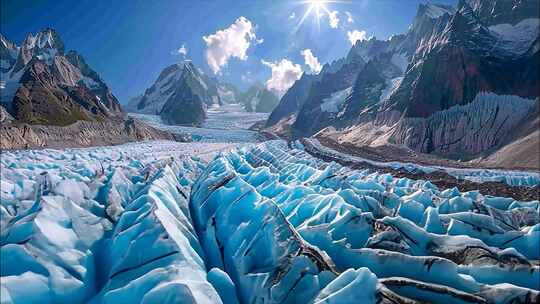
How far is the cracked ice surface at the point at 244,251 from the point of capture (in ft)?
22.6

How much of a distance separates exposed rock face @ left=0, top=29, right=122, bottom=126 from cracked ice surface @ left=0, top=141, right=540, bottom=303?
50789 millimetres

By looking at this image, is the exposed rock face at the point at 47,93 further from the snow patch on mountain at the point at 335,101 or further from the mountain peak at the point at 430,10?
the mountain peak at the point at 430,10

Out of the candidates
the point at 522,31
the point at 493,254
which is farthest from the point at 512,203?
the point at 522,31

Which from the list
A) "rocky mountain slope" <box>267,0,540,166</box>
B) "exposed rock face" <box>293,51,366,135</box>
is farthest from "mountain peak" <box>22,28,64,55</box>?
"rocky mountain slope" <box>267,0,540,166</box>

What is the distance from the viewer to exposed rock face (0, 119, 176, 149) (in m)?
44.2

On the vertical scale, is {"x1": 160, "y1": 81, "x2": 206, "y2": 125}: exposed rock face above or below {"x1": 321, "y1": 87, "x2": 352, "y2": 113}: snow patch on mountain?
above

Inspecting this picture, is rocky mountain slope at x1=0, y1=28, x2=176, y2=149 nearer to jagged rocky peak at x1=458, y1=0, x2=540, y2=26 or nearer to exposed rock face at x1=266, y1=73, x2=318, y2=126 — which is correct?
exposed rock face at x1=266, y1=73, x2=318, y2=126

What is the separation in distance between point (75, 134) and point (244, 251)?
59240mm

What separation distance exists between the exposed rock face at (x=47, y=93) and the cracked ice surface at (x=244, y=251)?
50789mm

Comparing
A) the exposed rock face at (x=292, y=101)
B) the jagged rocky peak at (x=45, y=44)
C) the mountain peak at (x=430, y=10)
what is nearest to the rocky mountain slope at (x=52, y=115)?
the jagged rocky peak at (x=45, y=44)

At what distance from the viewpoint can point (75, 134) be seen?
195ft

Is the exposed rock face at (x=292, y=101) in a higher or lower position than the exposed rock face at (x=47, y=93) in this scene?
higher

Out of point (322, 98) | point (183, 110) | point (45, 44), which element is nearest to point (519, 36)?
point (322, 98)

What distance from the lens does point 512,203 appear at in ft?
54.9
